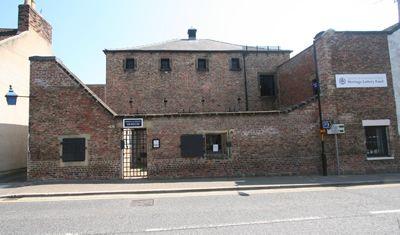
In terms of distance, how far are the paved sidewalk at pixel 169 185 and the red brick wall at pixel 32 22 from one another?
10662 mm

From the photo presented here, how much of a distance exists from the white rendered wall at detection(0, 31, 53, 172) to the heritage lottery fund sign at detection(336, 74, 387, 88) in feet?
56.9

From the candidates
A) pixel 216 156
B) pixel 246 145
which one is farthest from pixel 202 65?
pixel 216 156

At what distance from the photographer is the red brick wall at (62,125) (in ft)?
46.6

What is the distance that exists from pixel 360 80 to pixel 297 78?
486 cm

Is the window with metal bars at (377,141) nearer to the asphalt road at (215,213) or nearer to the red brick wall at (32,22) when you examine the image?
the asphalt road at (215,213)

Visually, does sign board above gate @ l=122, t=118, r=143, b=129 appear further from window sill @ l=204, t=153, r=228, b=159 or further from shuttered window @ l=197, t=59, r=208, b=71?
shuttered window @ l=197, t=59, r=208, b=71

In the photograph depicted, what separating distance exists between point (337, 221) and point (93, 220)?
18.6 feet

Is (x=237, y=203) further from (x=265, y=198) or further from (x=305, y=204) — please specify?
(x=305, y=204)

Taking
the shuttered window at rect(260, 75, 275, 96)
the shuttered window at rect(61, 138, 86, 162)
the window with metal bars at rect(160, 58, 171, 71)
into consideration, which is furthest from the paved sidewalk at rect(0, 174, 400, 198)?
the window with metal bars at rect(160, 58, 171, 71)

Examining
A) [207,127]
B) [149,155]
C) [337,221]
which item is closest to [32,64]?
[149,155]

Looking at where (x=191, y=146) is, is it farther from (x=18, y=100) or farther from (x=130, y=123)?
(x=18, y=100)

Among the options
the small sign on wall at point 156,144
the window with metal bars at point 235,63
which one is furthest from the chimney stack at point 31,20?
the window with metal bars at point 235,63

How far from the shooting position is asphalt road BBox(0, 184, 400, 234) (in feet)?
21.5

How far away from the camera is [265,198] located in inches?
392
